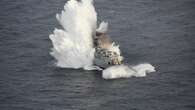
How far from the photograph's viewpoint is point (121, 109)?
198 meters

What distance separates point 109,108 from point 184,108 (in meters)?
18.2

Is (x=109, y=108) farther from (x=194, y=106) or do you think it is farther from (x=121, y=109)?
(x=194, y=106)

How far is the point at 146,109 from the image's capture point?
197625 millimetres

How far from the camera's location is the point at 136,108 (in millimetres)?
198500

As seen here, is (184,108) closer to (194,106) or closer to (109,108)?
(194,106)

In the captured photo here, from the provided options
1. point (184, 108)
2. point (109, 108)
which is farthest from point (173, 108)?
point (109, 108)

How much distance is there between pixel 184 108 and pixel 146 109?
30.2ft

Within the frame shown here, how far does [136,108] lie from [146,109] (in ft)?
8.32

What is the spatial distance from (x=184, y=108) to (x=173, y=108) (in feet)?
8.73

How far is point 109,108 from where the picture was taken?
7859 inches

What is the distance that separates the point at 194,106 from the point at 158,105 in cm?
873

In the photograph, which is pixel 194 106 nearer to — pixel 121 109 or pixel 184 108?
pixel 184 108

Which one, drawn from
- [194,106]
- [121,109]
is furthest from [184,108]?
[121,109]

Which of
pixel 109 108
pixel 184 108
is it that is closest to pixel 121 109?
pixel 109 108
